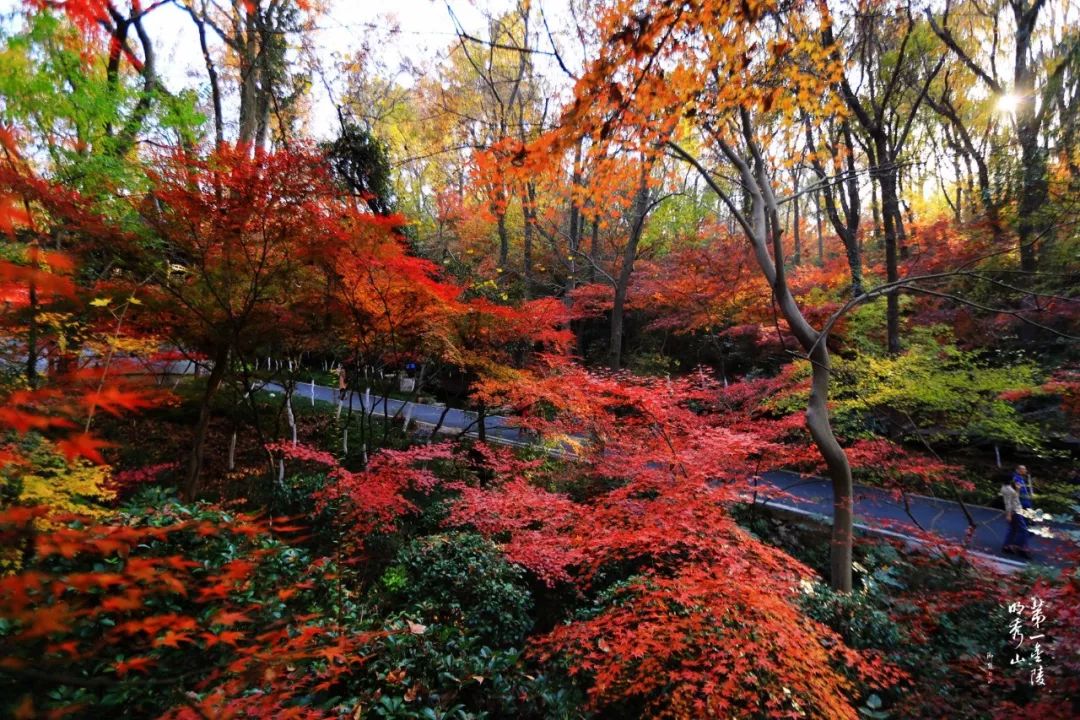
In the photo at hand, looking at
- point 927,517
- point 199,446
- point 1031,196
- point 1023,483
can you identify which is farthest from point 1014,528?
point 199,446

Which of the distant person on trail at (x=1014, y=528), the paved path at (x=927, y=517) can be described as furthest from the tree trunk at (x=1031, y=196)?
the paved path at (x=927, y=517)

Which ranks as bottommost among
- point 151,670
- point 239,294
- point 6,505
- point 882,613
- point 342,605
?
point 882,613

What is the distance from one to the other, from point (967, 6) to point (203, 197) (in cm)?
1774

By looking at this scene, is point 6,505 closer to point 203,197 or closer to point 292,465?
point 203,197

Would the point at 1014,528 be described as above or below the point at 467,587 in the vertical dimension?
above

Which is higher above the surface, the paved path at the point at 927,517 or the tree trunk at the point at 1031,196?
the tree trunk at the point at 1031,196

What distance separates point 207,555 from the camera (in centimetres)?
342

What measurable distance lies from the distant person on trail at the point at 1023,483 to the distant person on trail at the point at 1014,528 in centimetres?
21

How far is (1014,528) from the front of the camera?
7.23 meters

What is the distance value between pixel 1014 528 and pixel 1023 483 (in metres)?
0.89

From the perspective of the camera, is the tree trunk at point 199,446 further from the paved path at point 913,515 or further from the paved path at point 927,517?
the paved path at point 927,517

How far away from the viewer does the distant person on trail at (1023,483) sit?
7539 millimetres


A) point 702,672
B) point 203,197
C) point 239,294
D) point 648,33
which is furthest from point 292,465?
point 648,33

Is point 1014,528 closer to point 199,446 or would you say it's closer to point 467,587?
point 467,587
